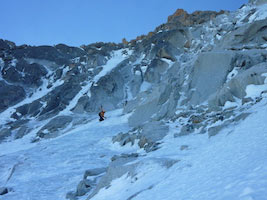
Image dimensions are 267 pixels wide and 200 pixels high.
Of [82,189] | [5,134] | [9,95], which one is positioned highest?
[9,95]

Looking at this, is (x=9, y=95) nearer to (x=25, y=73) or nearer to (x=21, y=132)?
(x=25, y=73)

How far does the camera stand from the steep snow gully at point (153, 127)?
5.83 m

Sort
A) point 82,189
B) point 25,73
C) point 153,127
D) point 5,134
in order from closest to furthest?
point 82,189 → point 153,127 → point 5,134 → point 25,73

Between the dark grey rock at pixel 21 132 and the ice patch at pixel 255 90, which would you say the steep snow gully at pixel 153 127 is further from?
the dark grey rock at pixel 21 132

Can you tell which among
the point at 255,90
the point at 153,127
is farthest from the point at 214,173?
the point at 255,90

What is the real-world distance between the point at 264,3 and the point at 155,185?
3176 centimetres

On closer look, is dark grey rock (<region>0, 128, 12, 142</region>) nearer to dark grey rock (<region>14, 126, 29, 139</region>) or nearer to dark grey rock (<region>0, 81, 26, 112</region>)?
dark grey rock (<region>14, 126, 29, 139</region>)

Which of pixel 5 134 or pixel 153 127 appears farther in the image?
pixel 5 134

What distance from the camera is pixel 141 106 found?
72.9ft

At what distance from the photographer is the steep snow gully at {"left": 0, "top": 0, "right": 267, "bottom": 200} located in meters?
5.83

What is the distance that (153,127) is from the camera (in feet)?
45.2

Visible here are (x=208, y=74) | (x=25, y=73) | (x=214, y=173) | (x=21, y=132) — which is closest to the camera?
(x=214, y=173)

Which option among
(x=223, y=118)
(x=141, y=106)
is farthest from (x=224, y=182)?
(x=141, y=106)

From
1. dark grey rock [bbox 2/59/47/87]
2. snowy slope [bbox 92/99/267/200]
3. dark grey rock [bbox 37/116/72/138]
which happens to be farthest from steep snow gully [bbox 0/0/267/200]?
dark grey rock [bbox 2/59/47/87]
